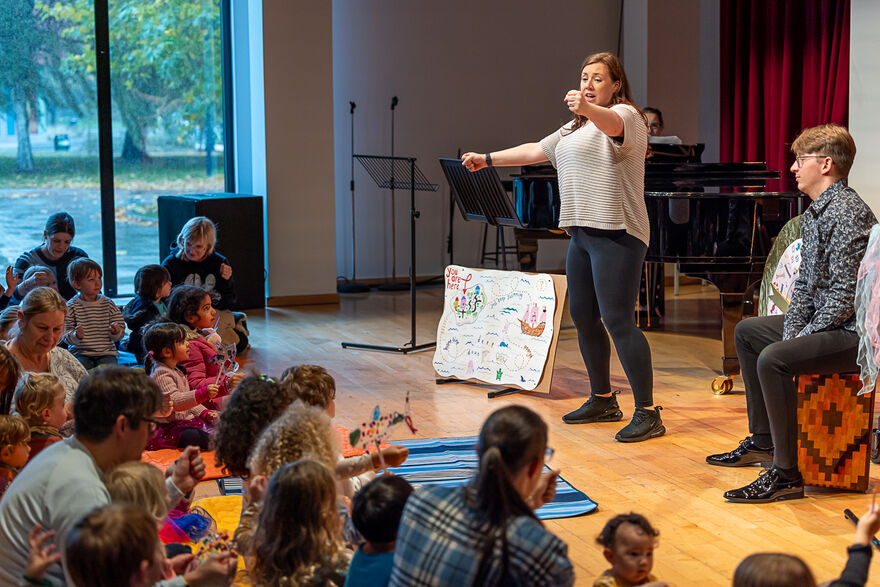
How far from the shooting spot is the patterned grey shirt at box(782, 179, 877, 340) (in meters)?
3.40

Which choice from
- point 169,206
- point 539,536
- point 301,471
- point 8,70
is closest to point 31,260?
point 169,206

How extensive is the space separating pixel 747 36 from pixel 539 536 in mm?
7943

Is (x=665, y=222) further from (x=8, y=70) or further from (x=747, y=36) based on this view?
(x=8, y=70)

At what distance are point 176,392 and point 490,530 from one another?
99.6 inches

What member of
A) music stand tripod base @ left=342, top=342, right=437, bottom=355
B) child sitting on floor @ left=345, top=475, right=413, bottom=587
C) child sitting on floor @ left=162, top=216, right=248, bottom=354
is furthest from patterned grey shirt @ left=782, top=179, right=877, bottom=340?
child sitting on floor @ left=162, top=216, right=248, bottom=354

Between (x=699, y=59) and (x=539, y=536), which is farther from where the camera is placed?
(x=699, y=59)

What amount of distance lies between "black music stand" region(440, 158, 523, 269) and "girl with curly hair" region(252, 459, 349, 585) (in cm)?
408

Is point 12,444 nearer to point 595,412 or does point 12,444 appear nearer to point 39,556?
point 39,556

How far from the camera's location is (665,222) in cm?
555

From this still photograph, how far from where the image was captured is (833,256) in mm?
3436

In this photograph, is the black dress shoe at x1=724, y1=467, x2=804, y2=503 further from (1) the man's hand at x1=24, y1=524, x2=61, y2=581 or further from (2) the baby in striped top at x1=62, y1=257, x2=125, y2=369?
(2) the baby in striped top at x1=62, y1=257, x2=125, y2=369

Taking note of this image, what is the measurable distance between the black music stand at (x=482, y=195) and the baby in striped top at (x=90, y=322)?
6.96 ft

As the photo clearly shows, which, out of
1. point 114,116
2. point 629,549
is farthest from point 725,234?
point 114,116

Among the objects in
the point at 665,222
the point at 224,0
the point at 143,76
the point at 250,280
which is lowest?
the point at 250,280
